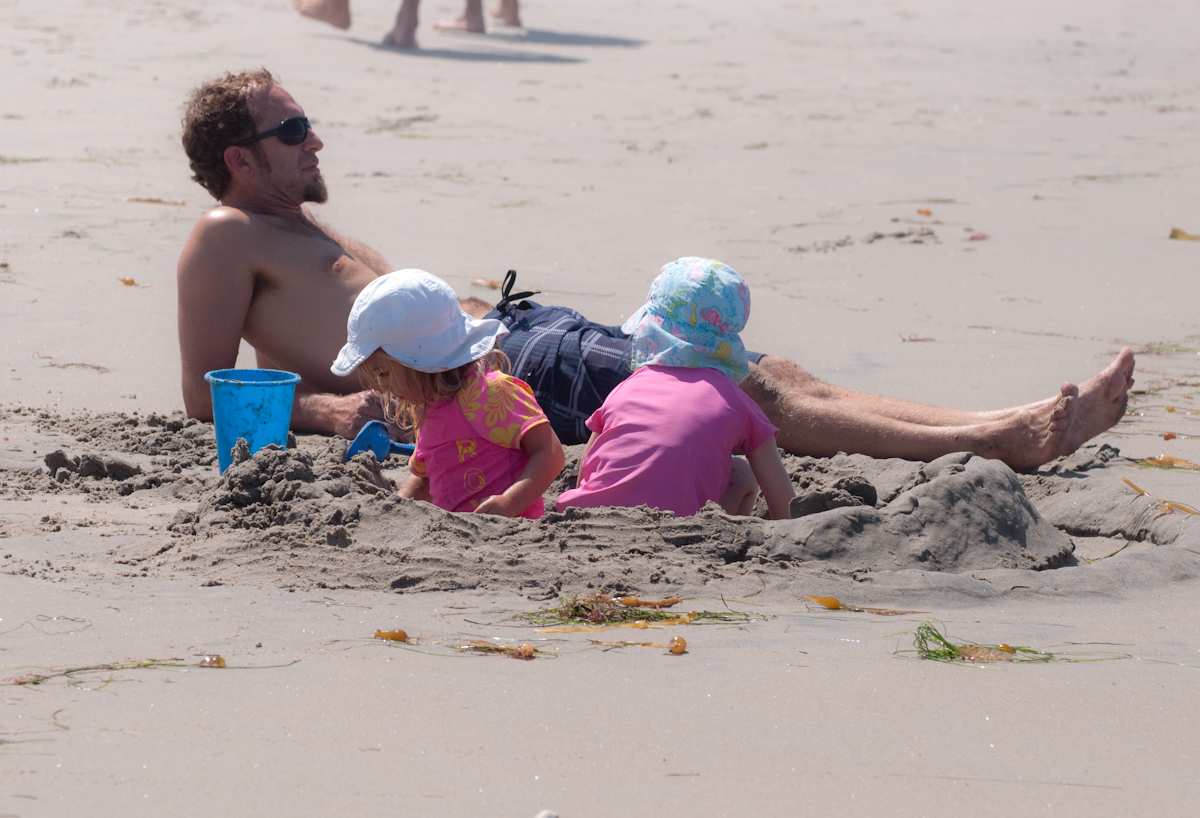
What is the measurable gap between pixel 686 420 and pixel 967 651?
97 centimetres

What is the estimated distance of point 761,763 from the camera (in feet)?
8.15

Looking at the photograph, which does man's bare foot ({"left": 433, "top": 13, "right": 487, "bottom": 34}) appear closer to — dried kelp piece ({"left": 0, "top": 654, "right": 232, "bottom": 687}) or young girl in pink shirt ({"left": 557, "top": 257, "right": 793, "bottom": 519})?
young girl in pink shirt ({"left": 557, "top": 257, "right": 793, "bottom": 519})

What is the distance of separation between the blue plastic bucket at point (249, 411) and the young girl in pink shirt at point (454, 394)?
0.39 metres

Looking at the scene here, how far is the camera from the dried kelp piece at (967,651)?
115 inches

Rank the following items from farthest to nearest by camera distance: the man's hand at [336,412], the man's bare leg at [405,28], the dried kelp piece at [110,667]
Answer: the man's bare leg at [405,28], the man's hand at [336,412], the dried kelp piece at [110,667]

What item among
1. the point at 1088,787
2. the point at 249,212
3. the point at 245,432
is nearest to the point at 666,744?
the point at 1088,787

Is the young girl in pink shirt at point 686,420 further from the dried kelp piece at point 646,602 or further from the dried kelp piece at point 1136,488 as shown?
the dried kelp piece at point 1136,488

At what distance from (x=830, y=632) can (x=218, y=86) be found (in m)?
2.69

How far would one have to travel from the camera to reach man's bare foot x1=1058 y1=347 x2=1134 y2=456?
14.5 feet

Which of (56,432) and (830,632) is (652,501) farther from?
(56,432)

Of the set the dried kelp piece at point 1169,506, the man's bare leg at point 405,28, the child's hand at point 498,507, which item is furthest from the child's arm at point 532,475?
the man's bare leg at point 405,28

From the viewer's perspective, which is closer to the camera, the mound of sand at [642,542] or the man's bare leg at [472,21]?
the mound of sand at [642,542]

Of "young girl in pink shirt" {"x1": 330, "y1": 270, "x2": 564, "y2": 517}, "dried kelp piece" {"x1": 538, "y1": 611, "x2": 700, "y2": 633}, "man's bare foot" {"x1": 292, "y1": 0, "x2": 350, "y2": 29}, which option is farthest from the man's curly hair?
"man's bare foot" {"x1": 292, "y1": 0, "x2": 350, "y2": 29}

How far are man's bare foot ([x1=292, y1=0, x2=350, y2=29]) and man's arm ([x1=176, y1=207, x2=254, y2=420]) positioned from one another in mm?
8858
